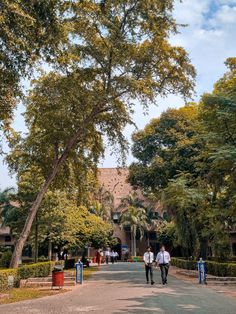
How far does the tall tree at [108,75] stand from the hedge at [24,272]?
886 millimetres

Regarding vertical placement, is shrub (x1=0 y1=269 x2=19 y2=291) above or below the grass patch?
above

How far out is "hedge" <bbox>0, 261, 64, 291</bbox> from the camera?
1707cm

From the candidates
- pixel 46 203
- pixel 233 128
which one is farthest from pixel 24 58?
pixel 46 203

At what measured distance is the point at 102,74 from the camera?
22984 mm

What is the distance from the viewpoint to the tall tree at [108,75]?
2108cm

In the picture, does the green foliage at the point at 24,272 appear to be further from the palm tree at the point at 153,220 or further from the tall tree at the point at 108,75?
the palm tree at the point at 153,220

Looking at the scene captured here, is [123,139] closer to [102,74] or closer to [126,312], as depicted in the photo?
[102,74]

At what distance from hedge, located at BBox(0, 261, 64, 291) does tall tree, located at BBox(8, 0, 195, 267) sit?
886mm

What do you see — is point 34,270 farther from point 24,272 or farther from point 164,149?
point 164,149

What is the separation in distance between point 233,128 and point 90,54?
883 centimetres

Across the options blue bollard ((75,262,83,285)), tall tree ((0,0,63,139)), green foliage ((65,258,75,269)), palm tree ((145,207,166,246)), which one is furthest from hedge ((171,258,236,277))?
palm tree ((145,207,166,246))

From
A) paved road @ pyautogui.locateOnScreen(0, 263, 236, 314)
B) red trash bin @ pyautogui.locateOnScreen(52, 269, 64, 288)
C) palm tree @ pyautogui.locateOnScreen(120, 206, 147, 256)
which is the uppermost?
palm tree @ pyautogui.locateOnScreen(120, 206, 147, 256)

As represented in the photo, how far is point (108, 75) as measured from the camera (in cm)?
2291

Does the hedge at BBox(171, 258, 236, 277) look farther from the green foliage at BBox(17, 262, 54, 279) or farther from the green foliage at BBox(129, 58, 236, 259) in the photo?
the green foliage at BBox(17, 262, 54, 279)
